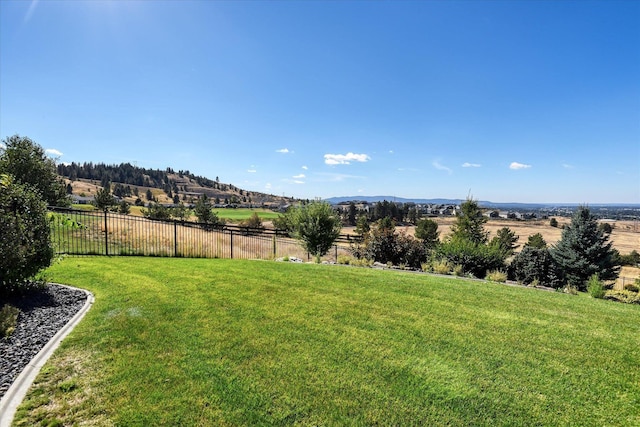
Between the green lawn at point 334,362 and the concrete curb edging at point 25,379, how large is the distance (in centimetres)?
11

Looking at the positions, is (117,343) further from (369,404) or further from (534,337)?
(534,337)

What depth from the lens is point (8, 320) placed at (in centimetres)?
484

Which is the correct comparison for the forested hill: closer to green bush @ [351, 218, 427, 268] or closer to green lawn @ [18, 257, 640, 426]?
green bush @ [351, 218, 427, 268]

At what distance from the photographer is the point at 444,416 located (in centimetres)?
315

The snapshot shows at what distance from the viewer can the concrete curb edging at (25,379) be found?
308 centimetres

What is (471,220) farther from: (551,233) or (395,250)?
(551,233)

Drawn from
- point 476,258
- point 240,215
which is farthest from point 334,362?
point 240,215

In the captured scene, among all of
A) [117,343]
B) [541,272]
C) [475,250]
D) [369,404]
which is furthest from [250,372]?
[541,272]

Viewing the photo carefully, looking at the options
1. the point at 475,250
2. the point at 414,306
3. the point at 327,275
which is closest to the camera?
the point at 414,306

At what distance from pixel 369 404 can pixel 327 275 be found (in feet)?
18.7

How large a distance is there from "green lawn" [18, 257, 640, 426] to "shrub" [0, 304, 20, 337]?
3.08 ft

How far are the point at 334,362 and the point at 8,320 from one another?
5177 mm

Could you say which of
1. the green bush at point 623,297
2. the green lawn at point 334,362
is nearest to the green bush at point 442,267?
the green bush at point 623,297

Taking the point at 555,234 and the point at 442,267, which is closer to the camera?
the point at 442,267
